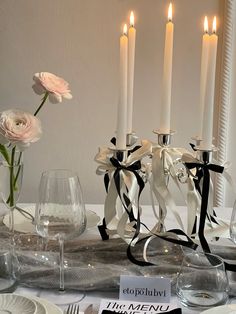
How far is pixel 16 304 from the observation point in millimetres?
925

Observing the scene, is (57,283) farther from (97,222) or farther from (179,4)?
(179,4)

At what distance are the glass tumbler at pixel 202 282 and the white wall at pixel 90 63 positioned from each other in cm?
73

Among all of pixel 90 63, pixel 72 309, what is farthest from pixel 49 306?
pixel 90 63

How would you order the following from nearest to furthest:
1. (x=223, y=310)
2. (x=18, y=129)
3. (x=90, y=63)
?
1. (x=223, y=310)
2. (x=18, y=129)
3. (x=90, y=63)

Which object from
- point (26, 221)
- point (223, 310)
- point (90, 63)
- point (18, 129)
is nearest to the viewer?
point (223, 310)

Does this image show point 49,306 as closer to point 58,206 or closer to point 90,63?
point 58,206

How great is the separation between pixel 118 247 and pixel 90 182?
60 centimetres

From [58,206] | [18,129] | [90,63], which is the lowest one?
[58,206]

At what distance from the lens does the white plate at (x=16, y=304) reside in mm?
908

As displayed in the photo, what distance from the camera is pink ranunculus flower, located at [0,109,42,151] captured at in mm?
1051

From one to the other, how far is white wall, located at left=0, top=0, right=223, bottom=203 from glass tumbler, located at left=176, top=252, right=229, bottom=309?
73 cm

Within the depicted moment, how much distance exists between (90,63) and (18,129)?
62 centimetres

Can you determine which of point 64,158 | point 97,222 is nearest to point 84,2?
point 64,158

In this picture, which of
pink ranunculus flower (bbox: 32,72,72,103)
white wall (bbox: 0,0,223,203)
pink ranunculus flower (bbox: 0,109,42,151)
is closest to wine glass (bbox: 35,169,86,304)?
pink ranunculus flower (bbox: 0,109,42,151)
